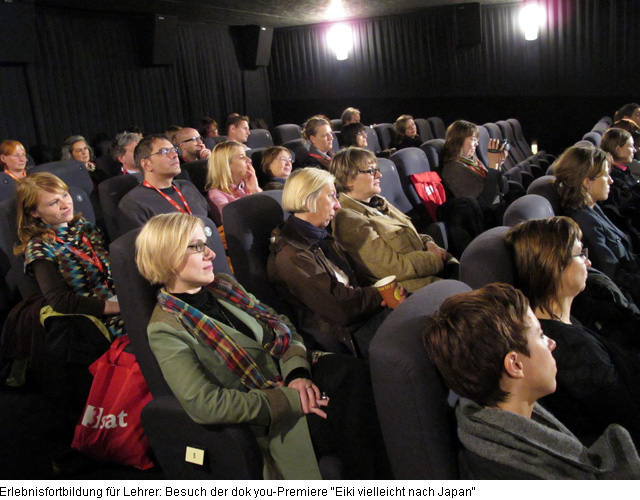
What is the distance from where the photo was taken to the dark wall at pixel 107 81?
21.9 feet

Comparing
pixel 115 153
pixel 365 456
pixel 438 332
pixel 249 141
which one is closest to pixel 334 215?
pixel 365 456

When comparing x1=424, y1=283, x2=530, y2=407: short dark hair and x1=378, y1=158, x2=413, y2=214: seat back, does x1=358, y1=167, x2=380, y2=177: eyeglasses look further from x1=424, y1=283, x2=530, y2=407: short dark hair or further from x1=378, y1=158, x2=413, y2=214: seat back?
x1=424, y1=283, x2=530, y2=407: short dark hair

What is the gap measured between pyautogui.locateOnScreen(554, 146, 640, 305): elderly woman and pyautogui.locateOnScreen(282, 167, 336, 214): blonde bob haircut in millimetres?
1112

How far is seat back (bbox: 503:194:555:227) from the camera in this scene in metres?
2.05

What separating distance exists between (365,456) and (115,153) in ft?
12.7

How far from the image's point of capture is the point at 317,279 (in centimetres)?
204

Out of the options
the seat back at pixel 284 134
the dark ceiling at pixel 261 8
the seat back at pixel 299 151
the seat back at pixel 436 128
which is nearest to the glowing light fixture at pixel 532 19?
the dark ceiling at pixel 261 8

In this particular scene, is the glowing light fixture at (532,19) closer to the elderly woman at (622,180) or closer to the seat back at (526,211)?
the elderly woman at (622,180)

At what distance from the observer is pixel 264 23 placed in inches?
376

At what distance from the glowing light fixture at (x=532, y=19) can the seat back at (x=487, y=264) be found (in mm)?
7360

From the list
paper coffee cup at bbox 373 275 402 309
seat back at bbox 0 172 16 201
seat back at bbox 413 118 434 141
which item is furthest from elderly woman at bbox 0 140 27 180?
seat back at bbox 413 118 434 141

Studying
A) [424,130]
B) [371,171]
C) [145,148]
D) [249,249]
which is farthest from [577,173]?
[424,130]

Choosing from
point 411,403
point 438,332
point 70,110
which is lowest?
point 411,403
